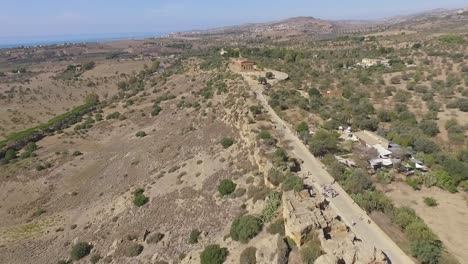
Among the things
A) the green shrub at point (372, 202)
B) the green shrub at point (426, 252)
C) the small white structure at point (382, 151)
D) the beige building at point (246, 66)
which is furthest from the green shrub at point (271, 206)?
the beige building at point (246, 66)

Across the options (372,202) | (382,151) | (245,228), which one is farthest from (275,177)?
(382,151)

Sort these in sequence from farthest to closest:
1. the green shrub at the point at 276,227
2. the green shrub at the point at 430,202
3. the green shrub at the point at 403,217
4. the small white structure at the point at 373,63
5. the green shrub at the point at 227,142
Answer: the small white structure at the point at 373,63
the green shrub at the point at 227,142
the green shrub at the point at 430,202
the green shrub at the point at 403,217
the green shrub at the point at 276,227

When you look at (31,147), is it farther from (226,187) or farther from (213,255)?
(213,255)

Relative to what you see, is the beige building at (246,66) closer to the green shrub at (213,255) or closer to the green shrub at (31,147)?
the green shrub at (31,147)

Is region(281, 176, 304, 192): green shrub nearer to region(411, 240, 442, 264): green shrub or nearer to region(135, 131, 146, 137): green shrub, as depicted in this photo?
region(411, 240, 442, 264): green shrub

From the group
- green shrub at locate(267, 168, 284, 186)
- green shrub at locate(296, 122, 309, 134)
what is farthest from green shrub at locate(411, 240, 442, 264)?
green shrub at locate(296, 122, 309, 134)
